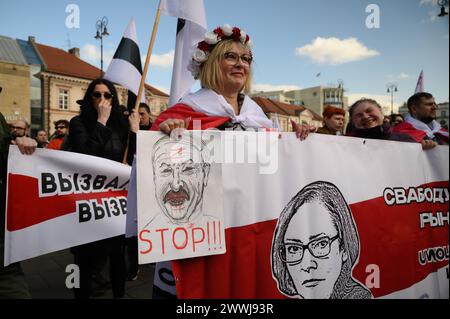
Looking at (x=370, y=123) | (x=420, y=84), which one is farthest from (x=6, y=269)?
(x=420, y=84)

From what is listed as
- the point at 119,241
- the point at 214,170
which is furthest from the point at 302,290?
the point at 119,241

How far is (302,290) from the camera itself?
6.20 ft

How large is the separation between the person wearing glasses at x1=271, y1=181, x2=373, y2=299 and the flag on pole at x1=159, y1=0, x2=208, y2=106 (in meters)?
1.84

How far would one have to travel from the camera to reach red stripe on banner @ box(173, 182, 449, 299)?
→ 1.73 meters

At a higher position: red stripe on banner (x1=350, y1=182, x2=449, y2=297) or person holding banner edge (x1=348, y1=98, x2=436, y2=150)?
person holding banner edge (x1=348, y1=98, x2=436, y2=150)

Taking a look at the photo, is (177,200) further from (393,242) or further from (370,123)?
(370,123)

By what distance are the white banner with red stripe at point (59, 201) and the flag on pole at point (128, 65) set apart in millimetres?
1530

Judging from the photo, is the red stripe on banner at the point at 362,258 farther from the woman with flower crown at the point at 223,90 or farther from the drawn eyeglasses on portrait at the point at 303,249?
the woman with flower crown at the point at 223,90

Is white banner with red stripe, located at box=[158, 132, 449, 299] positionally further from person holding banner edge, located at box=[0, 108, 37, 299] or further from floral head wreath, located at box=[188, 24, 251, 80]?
person holding banner edge, located at box=[0, 108, 37, 299]

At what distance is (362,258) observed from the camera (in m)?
2.11

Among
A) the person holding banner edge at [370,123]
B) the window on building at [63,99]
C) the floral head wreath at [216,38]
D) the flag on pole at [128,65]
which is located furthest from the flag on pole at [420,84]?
the window on building at [63,99]

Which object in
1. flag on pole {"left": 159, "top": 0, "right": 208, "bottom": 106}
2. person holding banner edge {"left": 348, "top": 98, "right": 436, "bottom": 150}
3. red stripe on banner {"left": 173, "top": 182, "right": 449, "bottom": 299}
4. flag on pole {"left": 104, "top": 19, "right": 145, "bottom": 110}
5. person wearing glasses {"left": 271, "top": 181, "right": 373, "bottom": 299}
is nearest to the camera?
red stripe on banner {"left": 173, "top": 182, "right": 449, "bottom": 299}

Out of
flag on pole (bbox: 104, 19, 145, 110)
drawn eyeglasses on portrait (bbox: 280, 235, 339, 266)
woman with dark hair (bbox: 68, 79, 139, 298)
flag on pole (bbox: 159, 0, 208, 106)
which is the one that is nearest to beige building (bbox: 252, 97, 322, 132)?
flag on pole (bbox: 104, 19, 145, 110)
